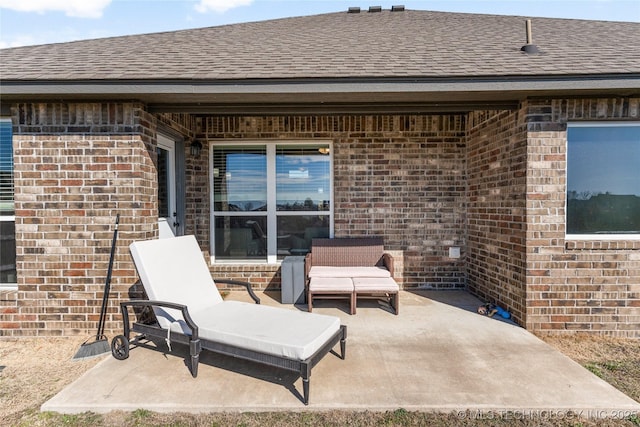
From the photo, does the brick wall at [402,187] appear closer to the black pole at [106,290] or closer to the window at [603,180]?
the window at [603,180]

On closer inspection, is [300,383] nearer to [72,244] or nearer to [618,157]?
[72,244]

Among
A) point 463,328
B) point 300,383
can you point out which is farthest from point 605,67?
point 300,383

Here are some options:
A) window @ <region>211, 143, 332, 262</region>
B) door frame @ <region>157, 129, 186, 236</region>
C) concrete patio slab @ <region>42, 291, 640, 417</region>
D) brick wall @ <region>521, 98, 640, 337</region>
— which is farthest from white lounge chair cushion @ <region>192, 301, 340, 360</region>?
brick wall @ <region>521, 98, 640, 337</region>

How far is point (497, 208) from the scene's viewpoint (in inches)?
176

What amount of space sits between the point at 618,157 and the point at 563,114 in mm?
903

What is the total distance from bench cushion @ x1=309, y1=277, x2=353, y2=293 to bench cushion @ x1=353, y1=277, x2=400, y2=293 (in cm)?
11

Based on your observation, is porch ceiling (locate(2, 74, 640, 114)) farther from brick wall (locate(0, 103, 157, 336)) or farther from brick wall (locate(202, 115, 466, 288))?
brick wall (locate(202, 115, 466, 288))

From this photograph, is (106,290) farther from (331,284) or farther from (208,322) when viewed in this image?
(331,284)

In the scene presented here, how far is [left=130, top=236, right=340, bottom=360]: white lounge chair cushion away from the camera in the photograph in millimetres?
2648

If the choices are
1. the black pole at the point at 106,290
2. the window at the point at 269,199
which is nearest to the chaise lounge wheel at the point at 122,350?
the black pole at the point at 106,290

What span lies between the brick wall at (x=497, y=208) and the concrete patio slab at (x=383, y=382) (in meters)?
0.85

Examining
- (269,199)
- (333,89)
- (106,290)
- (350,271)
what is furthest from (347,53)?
(106,290)

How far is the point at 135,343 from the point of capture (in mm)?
3350

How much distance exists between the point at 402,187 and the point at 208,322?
3804 millimetres
